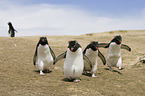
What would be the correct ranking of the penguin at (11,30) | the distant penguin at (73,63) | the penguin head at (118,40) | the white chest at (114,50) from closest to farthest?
1. the distant penguin at (73,63)
2. the penguin head at (118,40)
3. the white chest at (114,50)
4. the penguin at (11,30)

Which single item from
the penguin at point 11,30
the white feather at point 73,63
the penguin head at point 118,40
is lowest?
the white feather at point 73,63

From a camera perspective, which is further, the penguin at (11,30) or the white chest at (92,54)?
the penguin at (11,30)

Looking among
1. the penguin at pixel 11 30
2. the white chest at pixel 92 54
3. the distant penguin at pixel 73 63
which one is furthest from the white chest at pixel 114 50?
the penguin at pixel 11 30

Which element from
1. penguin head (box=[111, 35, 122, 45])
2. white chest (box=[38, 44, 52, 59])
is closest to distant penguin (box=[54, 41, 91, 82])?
white chest (box=[38, 44, 52, 59])

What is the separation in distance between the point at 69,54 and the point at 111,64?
3.36 meters

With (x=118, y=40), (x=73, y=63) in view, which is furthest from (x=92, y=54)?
(x=118, y=40)

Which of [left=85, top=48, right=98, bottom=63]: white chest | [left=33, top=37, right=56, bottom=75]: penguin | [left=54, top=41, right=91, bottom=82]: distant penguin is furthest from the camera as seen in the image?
[left=33, top=37, right=56, bottom=75]: penguin

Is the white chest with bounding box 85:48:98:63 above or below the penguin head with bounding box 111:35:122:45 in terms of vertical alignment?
below

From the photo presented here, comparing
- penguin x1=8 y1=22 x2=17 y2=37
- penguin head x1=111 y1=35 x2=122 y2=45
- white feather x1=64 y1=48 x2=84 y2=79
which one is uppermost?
penguin x1=8 y1=22 x2=17 y2=37

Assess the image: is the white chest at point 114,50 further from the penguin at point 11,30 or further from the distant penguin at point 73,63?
the penguin at point 11,30

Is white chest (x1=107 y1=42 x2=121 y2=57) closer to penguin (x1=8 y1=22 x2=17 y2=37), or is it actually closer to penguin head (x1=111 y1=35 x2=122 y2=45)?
penguin head (x1=111 y1=35 x2=122 y2=45)

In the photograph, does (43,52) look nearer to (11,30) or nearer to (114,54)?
(114,54)

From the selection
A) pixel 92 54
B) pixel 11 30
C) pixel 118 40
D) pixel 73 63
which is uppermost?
pixel 11 30

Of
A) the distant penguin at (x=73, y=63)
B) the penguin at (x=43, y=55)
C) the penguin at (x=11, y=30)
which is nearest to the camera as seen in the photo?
the distant penguin at (x=73, y=63)
